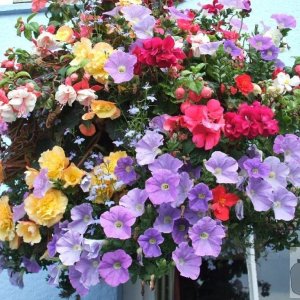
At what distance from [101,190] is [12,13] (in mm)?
1871

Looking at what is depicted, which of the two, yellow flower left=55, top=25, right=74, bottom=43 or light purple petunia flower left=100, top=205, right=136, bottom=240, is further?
yellow flower left=55, top=25, right=74, bottom=43

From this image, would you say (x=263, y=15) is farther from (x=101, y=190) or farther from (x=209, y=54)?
(x=101, y=190)

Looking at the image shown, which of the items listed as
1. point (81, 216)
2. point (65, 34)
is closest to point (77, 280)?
point (81, 216)

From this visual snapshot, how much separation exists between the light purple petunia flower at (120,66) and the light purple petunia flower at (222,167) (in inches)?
13.3

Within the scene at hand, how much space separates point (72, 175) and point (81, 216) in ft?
0.39

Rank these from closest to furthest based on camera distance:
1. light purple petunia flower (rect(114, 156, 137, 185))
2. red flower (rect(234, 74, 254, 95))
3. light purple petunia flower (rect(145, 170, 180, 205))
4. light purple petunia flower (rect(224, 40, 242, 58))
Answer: light purple petunia flower (rect(145, 170, 180, 205)) < light purple petunia flower (rect(114, 156, 137, 185)) < red flower (rect(234, 74, 254, 95)) < light purple petunia flower (rect(224, 40, 242, 58))

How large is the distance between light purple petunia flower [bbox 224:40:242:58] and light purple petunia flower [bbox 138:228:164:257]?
642 mm

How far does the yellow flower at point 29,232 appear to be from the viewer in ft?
5.74

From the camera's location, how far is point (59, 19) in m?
2.16

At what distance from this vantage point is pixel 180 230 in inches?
64.1

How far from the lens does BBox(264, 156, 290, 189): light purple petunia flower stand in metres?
1.70

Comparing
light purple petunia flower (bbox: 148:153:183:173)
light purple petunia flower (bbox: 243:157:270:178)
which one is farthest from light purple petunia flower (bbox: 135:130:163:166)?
light purple petunia flower (bbox: 243:157:270:178)

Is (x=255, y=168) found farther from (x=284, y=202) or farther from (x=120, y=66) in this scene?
(x=120, y=66)

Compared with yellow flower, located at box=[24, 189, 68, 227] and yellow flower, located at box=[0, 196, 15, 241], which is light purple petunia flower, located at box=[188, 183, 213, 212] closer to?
yellow flower, located at box=[24, 189, 68, 227]
